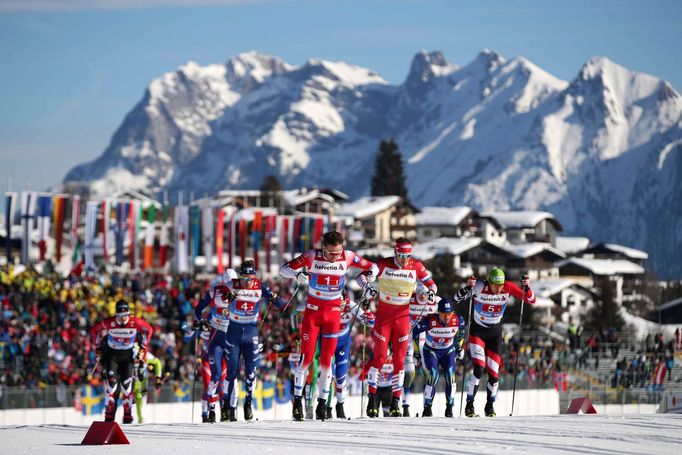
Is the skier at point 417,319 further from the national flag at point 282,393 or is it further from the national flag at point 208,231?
the national flag at point 208,231

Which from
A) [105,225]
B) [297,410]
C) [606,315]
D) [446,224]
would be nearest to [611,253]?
[446,224]

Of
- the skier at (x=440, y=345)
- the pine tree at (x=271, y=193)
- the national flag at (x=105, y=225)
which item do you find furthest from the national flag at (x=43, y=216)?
the pine tree at (x=271, y=193)

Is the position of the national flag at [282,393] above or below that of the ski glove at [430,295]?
below

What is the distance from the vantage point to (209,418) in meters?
20.4

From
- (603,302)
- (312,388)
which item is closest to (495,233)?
(603,302)

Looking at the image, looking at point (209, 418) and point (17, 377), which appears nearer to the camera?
point (209, 418)

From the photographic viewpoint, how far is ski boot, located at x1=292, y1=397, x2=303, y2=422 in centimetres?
1822

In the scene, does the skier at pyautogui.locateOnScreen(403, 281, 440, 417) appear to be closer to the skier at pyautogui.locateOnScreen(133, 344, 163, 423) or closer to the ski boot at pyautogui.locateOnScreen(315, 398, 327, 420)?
the ski boot at pyautogui.locateOnScreen(315, 398, 327, 420)

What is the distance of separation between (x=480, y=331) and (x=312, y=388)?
301 cm

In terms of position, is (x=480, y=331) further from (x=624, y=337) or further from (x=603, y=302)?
(x=603, y=302)

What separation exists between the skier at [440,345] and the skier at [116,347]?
4335 mm

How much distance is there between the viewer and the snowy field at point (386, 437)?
46.8 feet

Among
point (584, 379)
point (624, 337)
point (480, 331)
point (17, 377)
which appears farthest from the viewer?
point (624, 337)

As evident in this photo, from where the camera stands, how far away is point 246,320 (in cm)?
1983
